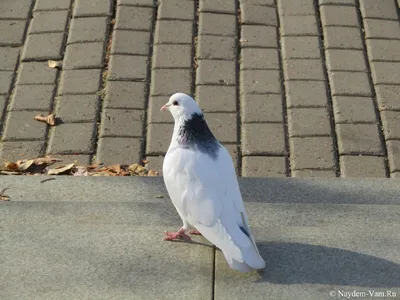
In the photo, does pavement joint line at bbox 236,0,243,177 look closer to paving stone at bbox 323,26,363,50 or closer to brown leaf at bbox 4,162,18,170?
paving stone at bbox 323,26,363,50

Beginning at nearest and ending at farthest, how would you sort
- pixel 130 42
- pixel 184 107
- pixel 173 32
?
pixel 184 107 < pixel 130 42 < pixel 173 32

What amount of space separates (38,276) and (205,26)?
9.70 feet

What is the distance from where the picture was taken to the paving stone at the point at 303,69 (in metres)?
5.48

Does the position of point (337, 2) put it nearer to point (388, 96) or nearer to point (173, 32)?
point (388, 96)

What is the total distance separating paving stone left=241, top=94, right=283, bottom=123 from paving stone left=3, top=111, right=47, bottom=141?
1.27m

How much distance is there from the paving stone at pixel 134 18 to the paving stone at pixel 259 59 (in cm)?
75

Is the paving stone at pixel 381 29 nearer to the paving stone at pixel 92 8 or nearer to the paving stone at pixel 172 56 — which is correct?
the paving stone at pixel 172 56

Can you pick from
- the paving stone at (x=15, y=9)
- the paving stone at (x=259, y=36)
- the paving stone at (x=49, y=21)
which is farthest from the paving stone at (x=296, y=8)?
the paving stone at (x=15, y=9)

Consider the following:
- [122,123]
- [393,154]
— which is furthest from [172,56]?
[393,154]

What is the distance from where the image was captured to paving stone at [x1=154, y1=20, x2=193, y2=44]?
5.76 metres

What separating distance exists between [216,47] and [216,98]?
56 centimetres

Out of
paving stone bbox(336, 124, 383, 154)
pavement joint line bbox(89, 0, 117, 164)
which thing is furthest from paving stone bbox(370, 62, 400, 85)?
pavement joint line bbox(89, 0, 117, 164)

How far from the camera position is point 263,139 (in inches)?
197

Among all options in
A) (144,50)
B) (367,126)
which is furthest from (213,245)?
(144,50)
